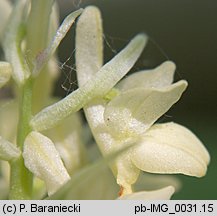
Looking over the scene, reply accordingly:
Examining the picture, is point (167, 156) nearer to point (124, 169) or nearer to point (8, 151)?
point (124, 169)

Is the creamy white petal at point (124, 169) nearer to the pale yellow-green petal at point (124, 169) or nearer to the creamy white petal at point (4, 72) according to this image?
the pale yellow-green petal at point (124, 169)

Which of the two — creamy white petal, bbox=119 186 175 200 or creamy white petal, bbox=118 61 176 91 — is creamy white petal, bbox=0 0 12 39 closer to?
creamy white petal, bbox=118 61 176 91

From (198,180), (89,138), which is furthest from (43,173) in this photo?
(198,180)

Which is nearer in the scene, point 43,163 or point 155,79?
point 43,163

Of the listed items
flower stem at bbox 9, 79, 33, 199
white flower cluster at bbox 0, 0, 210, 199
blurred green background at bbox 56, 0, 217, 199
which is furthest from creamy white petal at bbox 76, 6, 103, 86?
blurred green background at bbox 56, 0, 217, 199

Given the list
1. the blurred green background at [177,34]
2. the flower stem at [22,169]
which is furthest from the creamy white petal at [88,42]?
the blurred green background at [177,34]

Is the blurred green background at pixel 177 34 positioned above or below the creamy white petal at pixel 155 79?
below
